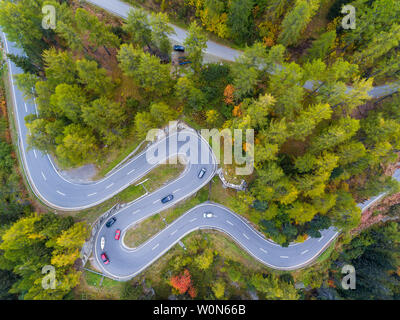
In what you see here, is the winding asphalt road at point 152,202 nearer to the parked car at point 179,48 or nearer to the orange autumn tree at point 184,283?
the parked car at point 179,48

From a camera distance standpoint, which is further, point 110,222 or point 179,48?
point 179,48

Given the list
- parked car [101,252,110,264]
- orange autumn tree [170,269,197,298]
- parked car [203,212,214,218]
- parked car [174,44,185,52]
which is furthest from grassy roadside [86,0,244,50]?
parked car [101,252,110,264]

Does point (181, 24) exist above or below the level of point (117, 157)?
above

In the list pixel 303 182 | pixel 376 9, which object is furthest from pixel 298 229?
pixel 376 9

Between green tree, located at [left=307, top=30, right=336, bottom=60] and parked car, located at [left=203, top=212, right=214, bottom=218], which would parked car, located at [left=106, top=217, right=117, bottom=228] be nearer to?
parked car, located at [left=203, top=212, right=214, bottom=218]

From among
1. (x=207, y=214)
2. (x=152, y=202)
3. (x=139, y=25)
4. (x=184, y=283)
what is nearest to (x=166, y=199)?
(x=152, y=202)

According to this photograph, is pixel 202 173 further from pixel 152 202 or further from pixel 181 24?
pixel 181 24
